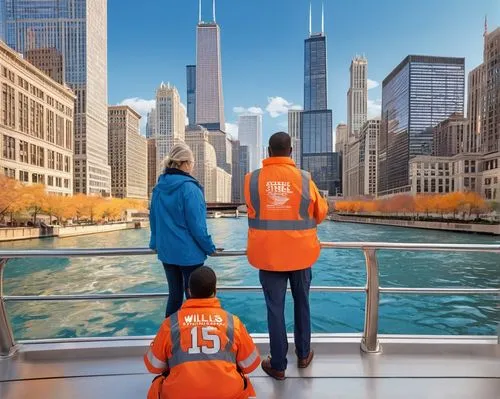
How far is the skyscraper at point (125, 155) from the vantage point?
103 meters

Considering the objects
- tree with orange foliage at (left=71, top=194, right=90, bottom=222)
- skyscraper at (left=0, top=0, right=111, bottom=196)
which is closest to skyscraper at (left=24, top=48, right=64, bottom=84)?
skyscraper at (left=0, top=0, right=111, bottom=196)

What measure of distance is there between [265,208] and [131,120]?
120197 mm

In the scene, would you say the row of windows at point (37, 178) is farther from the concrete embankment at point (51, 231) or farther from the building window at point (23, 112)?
the concrete embankment at point (51, 231)

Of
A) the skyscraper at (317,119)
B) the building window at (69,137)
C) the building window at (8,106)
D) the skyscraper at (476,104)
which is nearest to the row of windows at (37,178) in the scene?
the building window at (8,106)

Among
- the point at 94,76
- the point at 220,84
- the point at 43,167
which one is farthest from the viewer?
the point at 220,84

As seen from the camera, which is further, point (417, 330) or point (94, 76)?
point (94, 76)

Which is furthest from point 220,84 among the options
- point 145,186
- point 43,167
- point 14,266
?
point 14,266

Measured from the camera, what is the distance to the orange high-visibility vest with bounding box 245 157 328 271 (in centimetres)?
184

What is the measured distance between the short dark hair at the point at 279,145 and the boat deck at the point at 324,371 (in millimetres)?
1341

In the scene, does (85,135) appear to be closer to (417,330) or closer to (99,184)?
(99,184)

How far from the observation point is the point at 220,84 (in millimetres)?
107688

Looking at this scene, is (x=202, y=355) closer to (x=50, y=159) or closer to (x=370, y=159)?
(x=50, y=159)

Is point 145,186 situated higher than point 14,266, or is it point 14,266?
point 145,186

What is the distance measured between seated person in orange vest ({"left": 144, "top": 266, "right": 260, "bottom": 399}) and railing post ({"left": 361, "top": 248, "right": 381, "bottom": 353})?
45.9 inches
